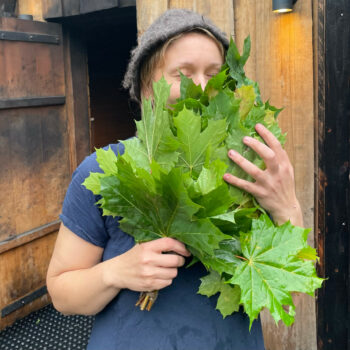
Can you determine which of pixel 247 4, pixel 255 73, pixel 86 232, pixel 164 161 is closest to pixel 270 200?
pixel 164 161

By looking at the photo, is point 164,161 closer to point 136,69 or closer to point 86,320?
point 136,69

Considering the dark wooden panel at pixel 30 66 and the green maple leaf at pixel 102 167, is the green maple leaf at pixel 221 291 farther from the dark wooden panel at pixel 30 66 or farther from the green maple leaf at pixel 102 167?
the dark wooden panel at pixel 30 66

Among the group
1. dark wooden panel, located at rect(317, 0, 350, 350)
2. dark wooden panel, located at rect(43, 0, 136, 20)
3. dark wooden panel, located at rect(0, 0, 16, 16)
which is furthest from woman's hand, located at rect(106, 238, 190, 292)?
Answer: dark wooden panel, located at rect(0, 0, 16, 16)

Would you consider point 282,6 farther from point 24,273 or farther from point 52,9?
point 24,273

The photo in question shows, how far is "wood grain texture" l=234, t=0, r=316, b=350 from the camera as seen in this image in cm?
190

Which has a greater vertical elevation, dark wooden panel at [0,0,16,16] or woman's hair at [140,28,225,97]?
dark wooden panel at [0,0,16,16]

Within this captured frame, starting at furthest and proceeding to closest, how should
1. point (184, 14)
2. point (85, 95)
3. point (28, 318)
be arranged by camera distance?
point (85, 95), point (28, 318), point (184, 14)

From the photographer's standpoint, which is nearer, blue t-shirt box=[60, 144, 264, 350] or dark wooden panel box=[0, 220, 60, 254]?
blue t-shirt box=[60, 144, 264, 350]

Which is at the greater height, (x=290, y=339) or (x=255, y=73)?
(x=255, y=73)

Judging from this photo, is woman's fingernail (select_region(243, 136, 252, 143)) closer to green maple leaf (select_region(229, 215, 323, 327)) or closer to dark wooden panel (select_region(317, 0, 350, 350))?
green maple leaf (select_region(229, 215, 323, 327))

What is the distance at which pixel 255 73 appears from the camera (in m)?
2.03

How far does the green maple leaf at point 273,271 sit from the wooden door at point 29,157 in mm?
2383

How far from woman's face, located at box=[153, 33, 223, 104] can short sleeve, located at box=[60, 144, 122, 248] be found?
24 cm

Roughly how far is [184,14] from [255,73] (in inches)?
37.0
